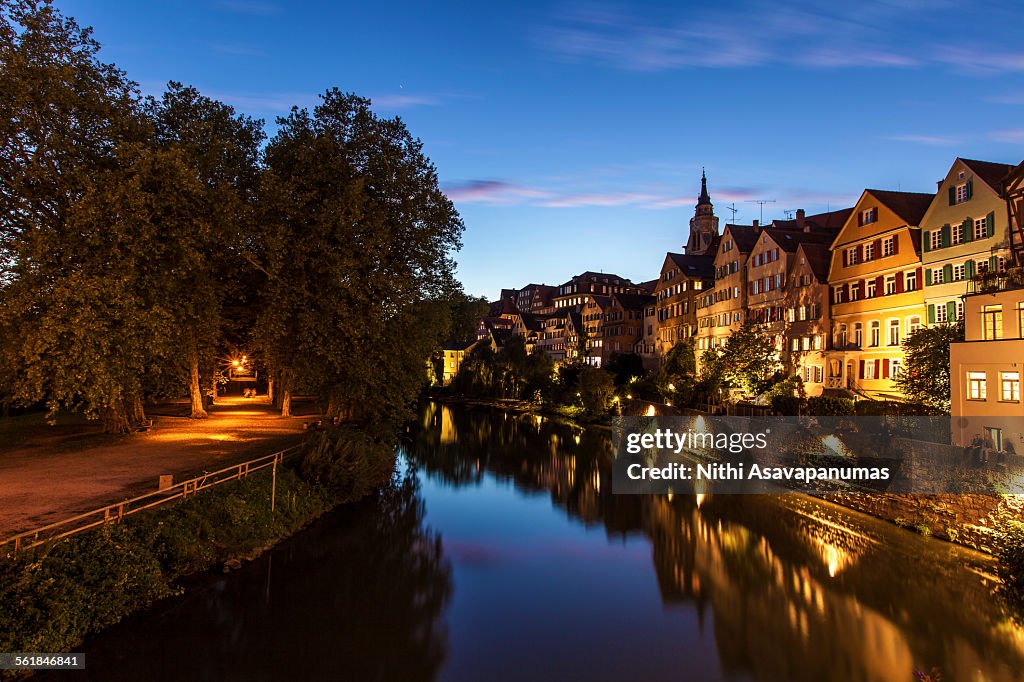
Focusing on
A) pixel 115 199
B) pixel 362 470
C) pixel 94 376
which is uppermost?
pixel 115 199

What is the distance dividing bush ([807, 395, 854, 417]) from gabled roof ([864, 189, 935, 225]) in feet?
34.2

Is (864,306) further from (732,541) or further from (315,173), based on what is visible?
(315,173)

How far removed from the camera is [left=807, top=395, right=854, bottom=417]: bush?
28.6 m

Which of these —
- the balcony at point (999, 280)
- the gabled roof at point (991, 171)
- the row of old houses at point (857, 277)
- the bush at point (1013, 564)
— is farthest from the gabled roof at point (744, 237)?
the bush at point (1013, 564)

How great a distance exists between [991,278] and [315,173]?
26523 mm

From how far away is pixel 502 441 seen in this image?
165ft

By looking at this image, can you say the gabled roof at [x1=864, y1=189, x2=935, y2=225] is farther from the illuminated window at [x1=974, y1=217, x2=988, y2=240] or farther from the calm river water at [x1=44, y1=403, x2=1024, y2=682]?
the calm river water at [x1=44, y1=403, x2=1024, y2=682]

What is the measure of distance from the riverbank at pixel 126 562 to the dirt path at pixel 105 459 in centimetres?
194

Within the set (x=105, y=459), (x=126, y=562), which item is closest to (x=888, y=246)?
(x=126, y=562)

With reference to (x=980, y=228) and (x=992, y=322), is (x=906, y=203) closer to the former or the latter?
(x=980, y=228)

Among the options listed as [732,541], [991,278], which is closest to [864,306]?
[991,278]

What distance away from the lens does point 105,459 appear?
2262 cm

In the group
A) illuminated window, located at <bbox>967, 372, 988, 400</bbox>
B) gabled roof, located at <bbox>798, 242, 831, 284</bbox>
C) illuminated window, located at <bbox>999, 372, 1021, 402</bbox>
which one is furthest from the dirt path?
gabled roof, located at <bbox>798, 242, 831, 284</bbox>

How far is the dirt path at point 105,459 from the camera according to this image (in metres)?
16.2
